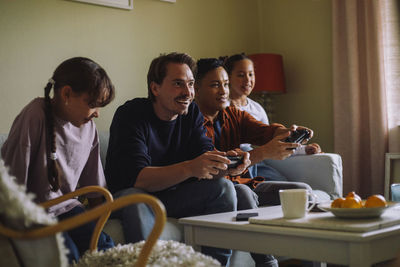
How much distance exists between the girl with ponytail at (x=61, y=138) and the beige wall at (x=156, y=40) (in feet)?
3.35

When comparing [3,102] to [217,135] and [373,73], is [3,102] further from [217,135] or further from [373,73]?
[373,73]

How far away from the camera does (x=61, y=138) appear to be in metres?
1.70

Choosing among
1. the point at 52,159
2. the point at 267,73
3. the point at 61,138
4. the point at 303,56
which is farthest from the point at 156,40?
the point at 52,159

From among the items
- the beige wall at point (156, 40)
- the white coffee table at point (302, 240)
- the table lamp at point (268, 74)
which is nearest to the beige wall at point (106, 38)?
the beige wall at point (156, 40)

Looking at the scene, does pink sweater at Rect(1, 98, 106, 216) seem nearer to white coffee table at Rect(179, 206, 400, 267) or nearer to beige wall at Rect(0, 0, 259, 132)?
white coffee table at Rect(179, 206, 400, 267)

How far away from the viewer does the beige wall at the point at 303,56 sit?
386cm

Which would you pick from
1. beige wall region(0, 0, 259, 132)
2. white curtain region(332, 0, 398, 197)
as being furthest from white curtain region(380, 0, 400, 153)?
beige wall region(0, 0, 259, 132)

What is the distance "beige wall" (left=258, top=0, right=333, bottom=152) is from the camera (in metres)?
3.86

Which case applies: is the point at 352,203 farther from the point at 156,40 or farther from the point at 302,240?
the point at 156,40

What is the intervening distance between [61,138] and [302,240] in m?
0.89

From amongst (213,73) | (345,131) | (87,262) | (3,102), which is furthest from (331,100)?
(87,262)

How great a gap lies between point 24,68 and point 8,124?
0.33 m

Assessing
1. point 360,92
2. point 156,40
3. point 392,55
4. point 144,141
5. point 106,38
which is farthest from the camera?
point 360,92

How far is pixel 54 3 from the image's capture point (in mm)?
2801
